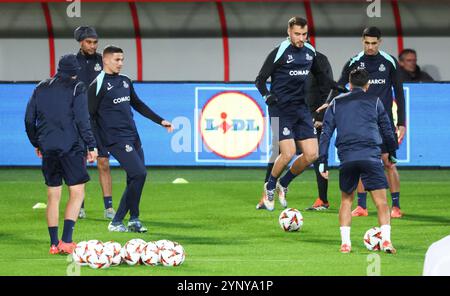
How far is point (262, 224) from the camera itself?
1367cm

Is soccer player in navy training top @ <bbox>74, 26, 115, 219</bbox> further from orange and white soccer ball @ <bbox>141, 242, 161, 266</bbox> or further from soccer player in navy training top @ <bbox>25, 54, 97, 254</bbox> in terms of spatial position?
orange and white soccer ball @ <bbox>141, 242, 161, 266</bbox>

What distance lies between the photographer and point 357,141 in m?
11.3

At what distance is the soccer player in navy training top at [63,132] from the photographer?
1142 centimetres

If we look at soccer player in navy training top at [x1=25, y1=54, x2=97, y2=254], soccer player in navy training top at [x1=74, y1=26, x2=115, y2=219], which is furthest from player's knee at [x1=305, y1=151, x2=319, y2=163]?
soccer player in navy training top at [x1=25, y1=54, x2=97, y2=254]

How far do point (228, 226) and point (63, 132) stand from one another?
2.83 metres

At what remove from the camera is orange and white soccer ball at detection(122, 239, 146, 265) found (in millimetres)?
10344

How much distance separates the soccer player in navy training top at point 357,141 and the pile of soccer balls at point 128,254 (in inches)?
71.4

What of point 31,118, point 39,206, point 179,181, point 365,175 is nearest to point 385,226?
point 365,175

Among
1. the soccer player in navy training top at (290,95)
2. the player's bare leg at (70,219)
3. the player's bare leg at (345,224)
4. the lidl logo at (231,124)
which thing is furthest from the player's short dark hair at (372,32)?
the lidl logo at (231,124)

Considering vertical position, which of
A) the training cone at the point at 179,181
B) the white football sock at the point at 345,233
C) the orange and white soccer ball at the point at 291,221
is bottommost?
the training cone at the point at 179,181

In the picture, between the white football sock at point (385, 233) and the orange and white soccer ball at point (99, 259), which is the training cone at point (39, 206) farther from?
the white football sock at point (385, 233)

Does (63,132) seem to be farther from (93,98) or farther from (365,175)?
(365,175)

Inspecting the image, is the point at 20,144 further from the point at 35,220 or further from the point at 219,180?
the point at 35,220

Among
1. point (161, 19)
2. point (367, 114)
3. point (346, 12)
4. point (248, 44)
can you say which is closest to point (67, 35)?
point (161, 19)
